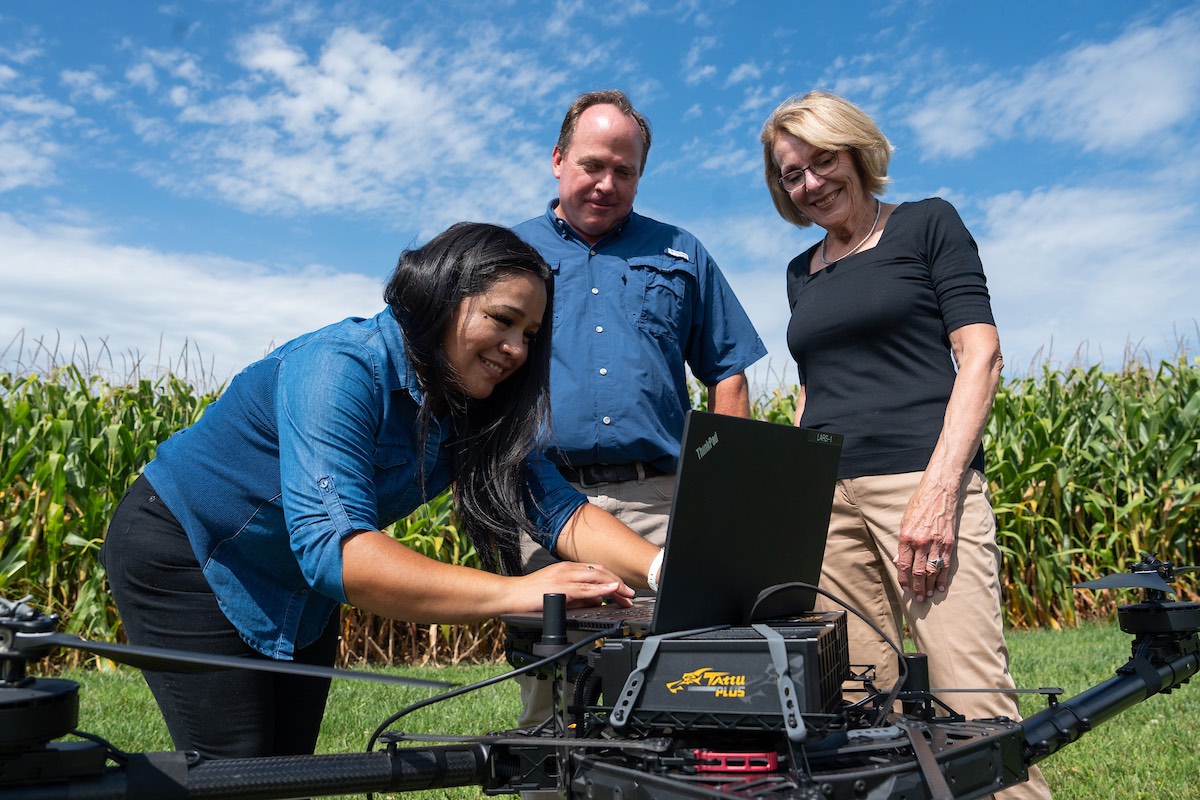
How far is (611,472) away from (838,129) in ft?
4.38

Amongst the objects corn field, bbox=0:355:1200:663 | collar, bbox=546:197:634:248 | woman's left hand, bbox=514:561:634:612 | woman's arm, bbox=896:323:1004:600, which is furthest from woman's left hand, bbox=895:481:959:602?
corn field, bbox=0:355:1200:663

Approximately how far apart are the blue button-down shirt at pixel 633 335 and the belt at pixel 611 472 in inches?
1.2

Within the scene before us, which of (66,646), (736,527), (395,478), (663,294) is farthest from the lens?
(663,294)

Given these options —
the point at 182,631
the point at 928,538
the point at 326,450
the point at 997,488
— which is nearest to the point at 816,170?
→ the point at 928,538

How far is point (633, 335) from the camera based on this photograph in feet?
11.3

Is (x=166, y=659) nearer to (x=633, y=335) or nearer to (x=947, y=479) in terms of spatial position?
(x=947, y=479)

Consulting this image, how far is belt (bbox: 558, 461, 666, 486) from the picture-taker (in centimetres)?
332

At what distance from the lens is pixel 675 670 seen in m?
1.36

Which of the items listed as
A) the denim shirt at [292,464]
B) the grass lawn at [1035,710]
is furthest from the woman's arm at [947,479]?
the grass lawn at [1035,710]

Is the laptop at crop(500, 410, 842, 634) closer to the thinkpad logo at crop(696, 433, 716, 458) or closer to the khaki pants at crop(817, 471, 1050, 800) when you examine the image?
the thinkpad logo at crop(696, 433, 716, 458)

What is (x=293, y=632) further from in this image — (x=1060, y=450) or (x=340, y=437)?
(x=1060, y=450)

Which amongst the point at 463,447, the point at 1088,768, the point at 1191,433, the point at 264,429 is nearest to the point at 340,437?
the point at 264,429

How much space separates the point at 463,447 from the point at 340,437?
54 cm

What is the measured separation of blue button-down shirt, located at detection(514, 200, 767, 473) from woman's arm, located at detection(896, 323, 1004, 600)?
84cm
